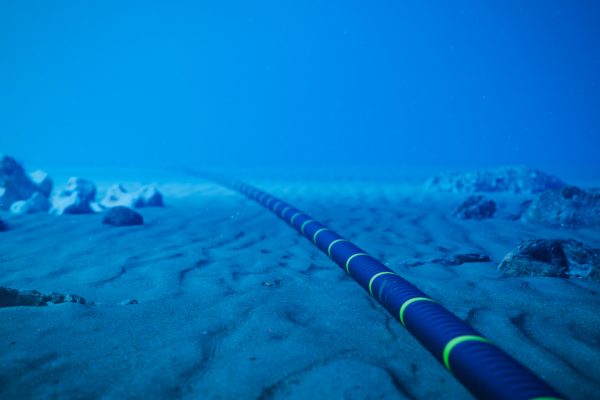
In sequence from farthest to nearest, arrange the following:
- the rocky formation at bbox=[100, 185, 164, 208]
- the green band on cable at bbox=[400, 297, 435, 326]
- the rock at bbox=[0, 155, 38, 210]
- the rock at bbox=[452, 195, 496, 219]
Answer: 1. the rocky formation at bbox=[100, 185, 164, 208]
2. the rock at bbox=[0, 155, 38, 210]
3. the rock at bbox=[452, 195, 496, 219]
4. the green band on cable at bbox=[400, 297, 435, 326]

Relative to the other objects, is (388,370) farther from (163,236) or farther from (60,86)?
(60,86)

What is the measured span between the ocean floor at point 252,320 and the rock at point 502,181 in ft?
18.4

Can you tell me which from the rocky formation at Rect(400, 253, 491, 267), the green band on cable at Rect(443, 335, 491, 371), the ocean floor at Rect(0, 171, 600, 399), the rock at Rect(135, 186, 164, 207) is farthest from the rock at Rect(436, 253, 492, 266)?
the rock at Rect(135, 186, 164, 207)

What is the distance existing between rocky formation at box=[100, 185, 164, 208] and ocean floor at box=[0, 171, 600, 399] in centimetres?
236

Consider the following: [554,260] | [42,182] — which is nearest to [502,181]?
[554,260]

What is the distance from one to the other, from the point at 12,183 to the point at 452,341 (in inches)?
329

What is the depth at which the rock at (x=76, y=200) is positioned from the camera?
601 centimetres

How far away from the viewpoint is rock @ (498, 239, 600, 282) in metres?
3.05

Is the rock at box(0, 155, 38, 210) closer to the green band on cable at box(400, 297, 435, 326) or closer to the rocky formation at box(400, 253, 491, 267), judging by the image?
the rocky formation at box(400, 253, 491, 267)

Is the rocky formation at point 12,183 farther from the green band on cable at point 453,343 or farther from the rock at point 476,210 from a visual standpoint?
the rock at point 476,210

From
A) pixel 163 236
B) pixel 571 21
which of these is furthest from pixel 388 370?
pixel 571 21

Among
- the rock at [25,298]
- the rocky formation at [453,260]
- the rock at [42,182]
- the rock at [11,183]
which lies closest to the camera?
the rock at [25,298]

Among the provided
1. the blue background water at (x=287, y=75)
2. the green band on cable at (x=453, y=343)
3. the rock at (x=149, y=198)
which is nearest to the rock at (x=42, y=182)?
the rock at (x=149, y=198)

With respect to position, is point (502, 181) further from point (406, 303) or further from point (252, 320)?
point (252, 320)
